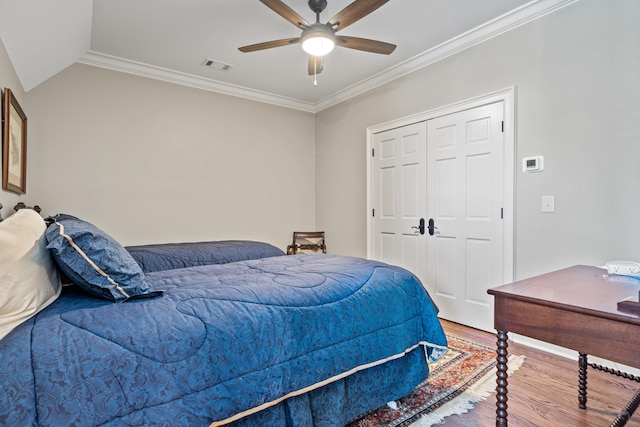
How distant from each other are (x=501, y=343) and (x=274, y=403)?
95 cm

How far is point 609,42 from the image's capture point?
2.34 m

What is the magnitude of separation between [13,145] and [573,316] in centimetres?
343

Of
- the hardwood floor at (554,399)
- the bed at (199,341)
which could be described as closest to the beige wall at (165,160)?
the bed at (199,341)

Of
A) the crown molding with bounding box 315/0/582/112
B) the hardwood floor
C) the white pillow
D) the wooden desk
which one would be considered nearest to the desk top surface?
the wooden desk

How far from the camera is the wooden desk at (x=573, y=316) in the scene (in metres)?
1.05

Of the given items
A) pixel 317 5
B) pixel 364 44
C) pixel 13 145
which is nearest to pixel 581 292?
pixel 364 44

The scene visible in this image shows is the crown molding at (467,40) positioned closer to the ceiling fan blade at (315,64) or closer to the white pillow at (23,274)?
the ceiling fan blade at (315,64)

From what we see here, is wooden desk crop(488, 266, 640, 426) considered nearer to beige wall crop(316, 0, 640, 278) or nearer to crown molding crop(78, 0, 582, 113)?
beige wall crop(316, 0, 640, 278)

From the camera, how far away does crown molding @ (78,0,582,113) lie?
270cm

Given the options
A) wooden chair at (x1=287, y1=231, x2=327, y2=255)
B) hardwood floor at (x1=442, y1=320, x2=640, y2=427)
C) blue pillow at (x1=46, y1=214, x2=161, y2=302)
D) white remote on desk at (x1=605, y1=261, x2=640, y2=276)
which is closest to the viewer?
blue pillow at (x1=46, y1=214, x2=161, y2=302)

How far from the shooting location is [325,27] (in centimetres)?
237

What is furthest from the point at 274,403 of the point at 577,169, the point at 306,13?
the point at 306,13

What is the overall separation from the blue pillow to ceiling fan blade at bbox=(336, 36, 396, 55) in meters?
2.08

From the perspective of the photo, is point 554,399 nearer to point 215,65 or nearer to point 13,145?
point 13,145
